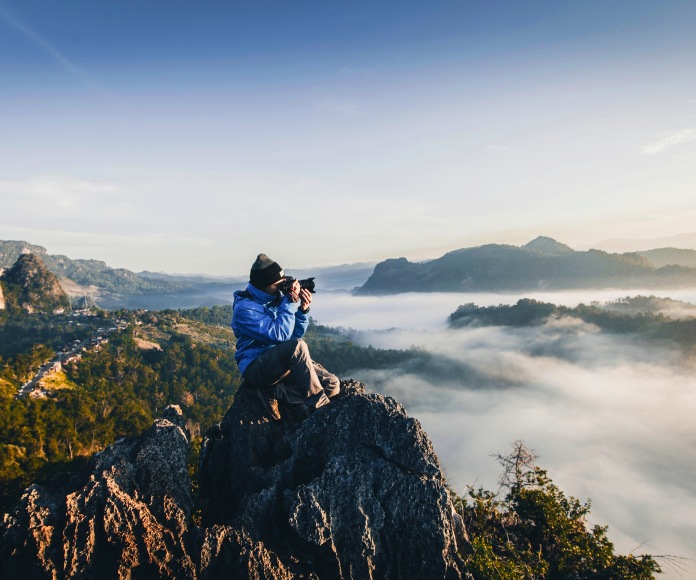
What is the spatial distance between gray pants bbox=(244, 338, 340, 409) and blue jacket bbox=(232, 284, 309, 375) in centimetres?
34

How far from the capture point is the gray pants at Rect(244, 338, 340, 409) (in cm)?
879

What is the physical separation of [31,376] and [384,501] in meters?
118

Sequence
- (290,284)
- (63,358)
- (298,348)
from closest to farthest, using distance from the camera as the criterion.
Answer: (298,348)
(290,284)
(63,358)

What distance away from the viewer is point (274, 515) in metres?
8.34

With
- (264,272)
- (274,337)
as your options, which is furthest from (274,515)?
(264,272)

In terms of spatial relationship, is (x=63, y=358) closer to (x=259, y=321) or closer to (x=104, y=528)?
(x=104, y=528)

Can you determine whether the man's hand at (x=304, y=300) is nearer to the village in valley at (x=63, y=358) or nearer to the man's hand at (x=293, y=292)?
the man's hand at (x=293, y=292)

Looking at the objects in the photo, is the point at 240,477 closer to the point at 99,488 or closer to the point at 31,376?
the point at 99,488

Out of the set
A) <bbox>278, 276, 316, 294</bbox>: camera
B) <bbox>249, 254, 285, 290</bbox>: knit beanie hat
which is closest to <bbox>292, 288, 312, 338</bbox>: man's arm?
<bbox>278, 276, 316, 294</bbox>: camera

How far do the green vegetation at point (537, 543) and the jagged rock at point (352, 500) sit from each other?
137 centimetres

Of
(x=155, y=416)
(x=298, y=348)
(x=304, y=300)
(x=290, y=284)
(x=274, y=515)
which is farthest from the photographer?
(x=155, y=416)

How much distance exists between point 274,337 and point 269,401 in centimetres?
227

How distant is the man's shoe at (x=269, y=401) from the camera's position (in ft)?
33.0

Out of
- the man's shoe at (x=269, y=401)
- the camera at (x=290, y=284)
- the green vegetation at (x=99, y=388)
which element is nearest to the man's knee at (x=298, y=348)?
the camera at (x=290, y=284)
